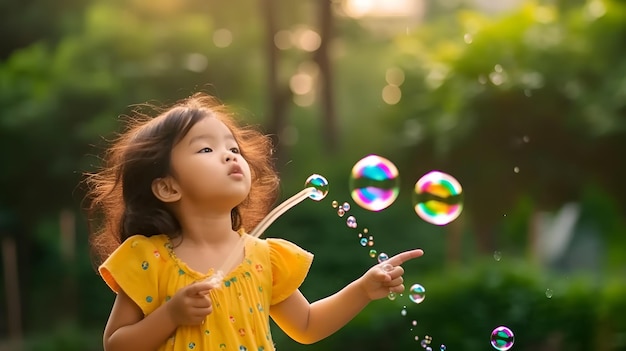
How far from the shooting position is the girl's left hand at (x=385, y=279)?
2.27 metres

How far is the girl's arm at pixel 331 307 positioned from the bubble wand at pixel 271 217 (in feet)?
0.54

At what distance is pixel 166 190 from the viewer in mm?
2240

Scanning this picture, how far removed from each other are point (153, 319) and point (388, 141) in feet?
18.0

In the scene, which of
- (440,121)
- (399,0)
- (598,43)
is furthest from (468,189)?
(399,0)

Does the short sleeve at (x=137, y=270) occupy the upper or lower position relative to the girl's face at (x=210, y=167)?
lower

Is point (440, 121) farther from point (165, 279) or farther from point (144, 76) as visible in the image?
point (165, 279)

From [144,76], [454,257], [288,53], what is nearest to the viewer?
[454,257]

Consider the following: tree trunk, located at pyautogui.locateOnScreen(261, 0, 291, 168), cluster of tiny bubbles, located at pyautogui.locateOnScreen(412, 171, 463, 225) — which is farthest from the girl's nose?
tree trunk, located at pyautogui.locateOnScreen(261, 0, 291, 168)

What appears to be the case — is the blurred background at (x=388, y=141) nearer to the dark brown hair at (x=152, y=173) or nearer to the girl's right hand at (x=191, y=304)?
the dark brown hair at (x=152, y=173)

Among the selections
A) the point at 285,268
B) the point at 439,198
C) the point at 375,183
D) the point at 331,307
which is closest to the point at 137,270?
the point at 285,268

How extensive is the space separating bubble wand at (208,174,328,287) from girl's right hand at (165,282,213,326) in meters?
0.03

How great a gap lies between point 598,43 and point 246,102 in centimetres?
423

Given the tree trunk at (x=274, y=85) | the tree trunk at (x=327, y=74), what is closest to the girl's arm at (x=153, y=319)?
the tree trunk at (x=274, y=85)

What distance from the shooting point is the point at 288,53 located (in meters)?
11.5
